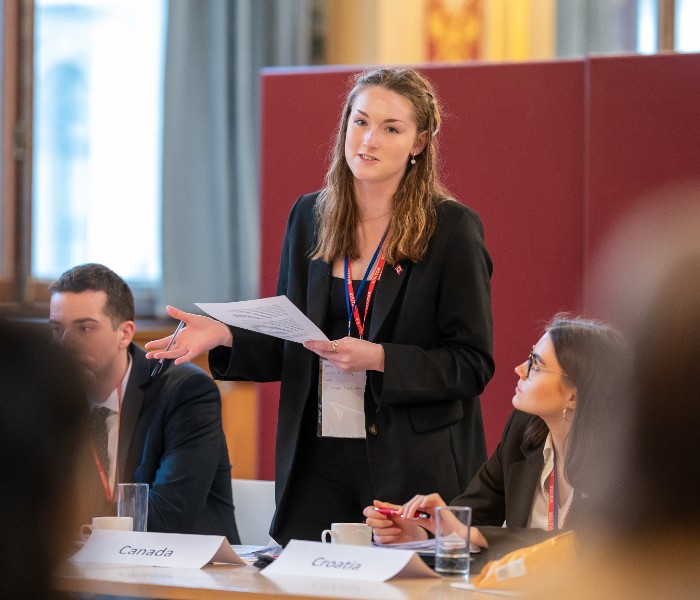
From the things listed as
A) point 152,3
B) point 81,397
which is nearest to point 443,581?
point 81,397

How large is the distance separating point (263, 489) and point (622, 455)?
2.01 m

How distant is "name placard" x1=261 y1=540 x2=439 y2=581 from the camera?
1928 millimetres

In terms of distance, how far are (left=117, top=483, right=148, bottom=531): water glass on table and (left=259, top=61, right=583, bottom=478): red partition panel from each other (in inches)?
72.2

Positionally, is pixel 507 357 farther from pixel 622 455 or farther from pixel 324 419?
pixel 622 455

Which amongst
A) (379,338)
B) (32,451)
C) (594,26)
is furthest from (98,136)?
(32,451)

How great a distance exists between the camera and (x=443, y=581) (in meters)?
1.94

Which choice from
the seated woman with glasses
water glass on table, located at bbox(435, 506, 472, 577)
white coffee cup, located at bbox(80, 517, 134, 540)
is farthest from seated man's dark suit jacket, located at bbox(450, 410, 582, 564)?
white coffee cup, located at bbox(80, 517, 134, 540)

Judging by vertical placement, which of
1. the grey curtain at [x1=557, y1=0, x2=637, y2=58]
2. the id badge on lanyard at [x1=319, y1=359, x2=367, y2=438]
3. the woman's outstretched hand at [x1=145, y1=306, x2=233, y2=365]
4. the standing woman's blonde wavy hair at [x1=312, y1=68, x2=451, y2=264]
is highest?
the grey curtain at [x1=557, y1=0, x2=637, y2=58]

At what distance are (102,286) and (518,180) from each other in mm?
1552

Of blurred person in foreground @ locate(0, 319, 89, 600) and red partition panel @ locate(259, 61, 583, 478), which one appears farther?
red partition panel @ locate(259, 61, 583, 478)

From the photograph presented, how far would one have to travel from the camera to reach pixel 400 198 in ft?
9.32

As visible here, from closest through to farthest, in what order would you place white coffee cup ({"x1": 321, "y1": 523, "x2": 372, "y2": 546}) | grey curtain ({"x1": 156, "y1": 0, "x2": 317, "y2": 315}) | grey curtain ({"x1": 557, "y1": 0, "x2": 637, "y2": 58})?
white coffee cup ({"x1": 321, "y1": 523, "x2": 372, "y2": 546}), grey curtain ({"x1": 156, "y1": 0, "x2": 317, "y2": 315}), grey curtain ({"x1": 557, "y1": 0, "x2": 637, "y2": 58})

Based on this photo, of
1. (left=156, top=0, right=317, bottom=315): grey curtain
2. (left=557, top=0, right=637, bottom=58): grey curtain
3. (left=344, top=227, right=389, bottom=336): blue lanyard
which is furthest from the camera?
(left=557, top=0, right=637, bottom=58): grey curtain

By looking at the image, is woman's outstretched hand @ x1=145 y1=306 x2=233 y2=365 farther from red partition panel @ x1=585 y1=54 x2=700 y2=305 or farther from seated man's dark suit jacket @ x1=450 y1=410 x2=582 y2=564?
red partition panel @ x1=585 y1=54 x2=700 y2=305
